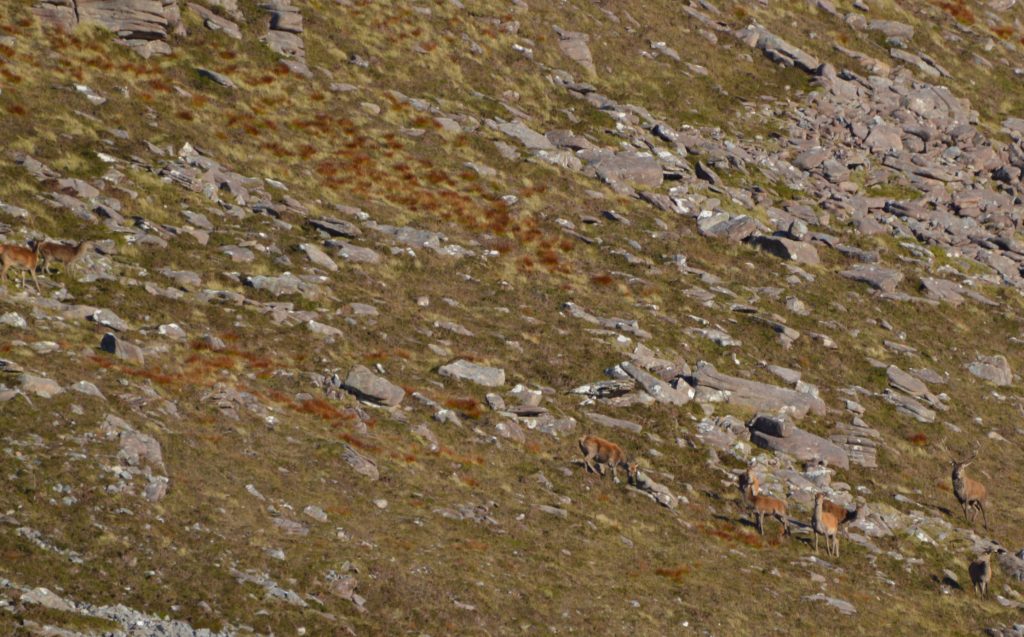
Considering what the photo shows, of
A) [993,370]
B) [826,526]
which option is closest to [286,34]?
[993,370]

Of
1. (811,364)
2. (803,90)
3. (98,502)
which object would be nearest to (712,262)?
(811,364)

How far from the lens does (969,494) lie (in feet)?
113

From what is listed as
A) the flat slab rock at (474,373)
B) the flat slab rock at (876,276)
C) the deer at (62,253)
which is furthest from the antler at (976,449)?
the deer at (62,253)

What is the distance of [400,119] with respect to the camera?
53.2 m

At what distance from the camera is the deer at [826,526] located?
30.3 metres

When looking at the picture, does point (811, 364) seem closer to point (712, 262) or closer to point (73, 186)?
point (712, 262)

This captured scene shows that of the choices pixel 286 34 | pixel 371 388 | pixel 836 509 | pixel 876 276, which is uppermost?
pixel 876 276

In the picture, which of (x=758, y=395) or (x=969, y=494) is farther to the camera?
(x=758, y=395)

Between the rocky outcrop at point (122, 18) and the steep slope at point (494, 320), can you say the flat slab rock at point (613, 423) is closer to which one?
the steep slope at point (494, 320)

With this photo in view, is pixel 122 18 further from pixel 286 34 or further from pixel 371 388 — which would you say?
pixel 371 388

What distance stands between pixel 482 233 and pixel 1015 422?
22.8 m

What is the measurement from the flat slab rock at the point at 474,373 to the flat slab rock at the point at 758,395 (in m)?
7.40

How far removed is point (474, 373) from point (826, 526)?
37.6ft

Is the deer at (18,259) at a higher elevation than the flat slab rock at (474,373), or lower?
higher
